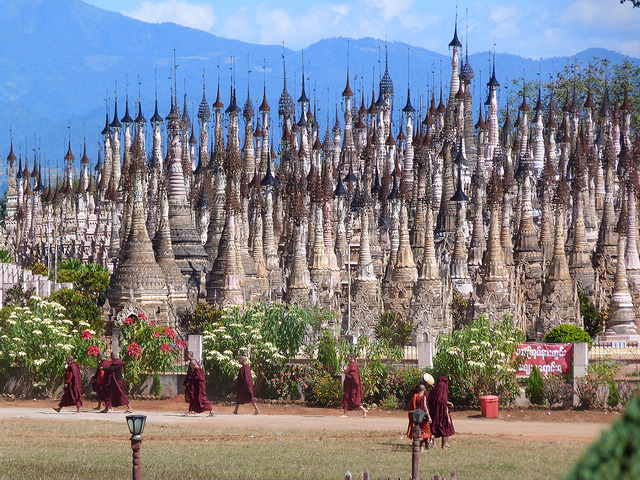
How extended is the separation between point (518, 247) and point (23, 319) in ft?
81.8

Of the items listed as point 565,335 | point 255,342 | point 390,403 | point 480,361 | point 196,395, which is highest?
point 565,335

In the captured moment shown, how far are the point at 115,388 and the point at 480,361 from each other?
837 centimetres

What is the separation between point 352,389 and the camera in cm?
2352

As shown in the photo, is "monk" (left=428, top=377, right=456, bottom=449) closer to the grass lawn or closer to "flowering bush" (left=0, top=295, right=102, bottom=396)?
the grass lawn

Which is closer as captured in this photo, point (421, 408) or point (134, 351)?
point (421, 408)

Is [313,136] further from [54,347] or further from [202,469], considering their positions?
[202,469]

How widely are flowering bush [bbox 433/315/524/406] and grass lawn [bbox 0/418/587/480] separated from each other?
3.88 metres

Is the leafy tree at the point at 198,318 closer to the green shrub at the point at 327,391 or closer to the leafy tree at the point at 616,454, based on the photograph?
the green shrub at the point at 327,391

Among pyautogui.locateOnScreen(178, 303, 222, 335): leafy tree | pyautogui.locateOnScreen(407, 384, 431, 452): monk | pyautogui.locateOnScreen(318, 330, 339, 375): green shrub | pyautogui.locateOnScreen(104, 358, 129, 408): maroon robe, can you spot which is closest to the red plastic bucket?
pyautogui.locateOnScreen(318, 330, 339, 375): green shrub

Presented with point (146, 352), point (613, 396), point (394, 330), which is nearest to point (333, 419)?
point (146, 352)

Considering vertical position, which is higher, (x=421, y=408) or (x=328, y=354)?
(x=328, y=354)

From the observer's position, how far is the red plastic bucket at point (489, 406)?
75.9ft

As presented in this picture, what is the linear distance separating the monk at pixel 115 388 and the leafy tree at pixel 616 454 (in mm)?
19692

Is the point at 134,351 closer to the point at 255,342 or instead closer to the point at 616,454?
the point at 255,342
